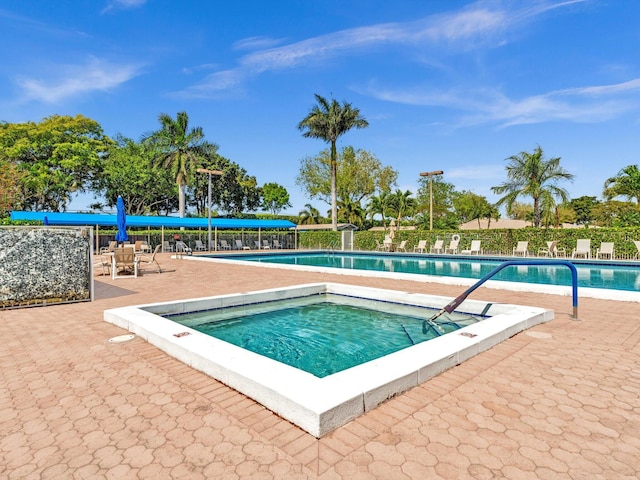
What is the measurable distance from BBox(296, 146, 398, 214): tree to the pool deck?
40.4 m

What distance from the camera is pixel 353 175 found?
4441 cm

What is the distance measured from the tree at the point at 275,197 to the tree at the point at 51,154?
29.1 metres

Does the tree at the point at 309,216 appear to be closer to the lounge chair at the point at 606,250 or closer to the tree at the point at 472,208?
the lounge chair at the point at 606,250

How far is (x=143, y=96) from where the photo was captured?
3091 cm

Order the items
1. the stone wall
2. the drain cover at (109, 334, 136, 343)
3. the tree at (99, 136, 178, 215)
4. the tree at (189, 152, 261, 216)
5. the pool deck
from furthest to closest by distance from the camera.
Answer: the tree at (189, 152, 261, 216) < the tree at (99, 136, 178, 215) < the stone wall < the drain cover at (109, 334, 136, 343) < the pool deck

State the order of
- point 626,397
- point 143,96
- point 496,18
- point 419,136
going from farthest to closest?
point 419,136 → point 143,96 → point 496,18 → point 626,397

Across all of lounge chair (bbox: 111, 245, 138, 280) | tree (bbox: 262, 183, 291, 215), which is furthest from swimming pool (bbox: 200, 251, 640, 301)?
tree (bbox: 262, 183, 291, 215)

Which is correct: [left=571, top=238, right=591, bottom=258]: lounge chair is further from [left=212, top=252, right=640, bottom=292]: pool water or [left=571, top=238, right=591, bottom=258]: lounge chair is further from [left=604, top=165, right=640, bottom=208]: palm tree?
[left=604, top=165, right=640, bottom=208]: palm tree

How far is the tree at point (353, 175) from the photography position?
44.3 meters

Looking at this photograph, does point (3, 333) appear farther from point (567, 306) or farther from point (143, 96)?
point (143, 96)

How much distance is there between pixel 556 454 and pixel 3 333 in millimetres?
6658

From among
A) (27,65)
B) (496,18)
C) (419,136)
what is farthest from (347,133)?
(27,65)

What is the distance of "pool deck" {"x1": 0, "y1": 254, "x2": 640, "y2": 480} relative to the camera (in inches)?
82.0

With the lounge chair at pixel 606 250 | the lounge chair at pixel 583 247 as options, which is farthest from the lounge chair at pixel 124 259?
the lounge chair at pixel 606 250
